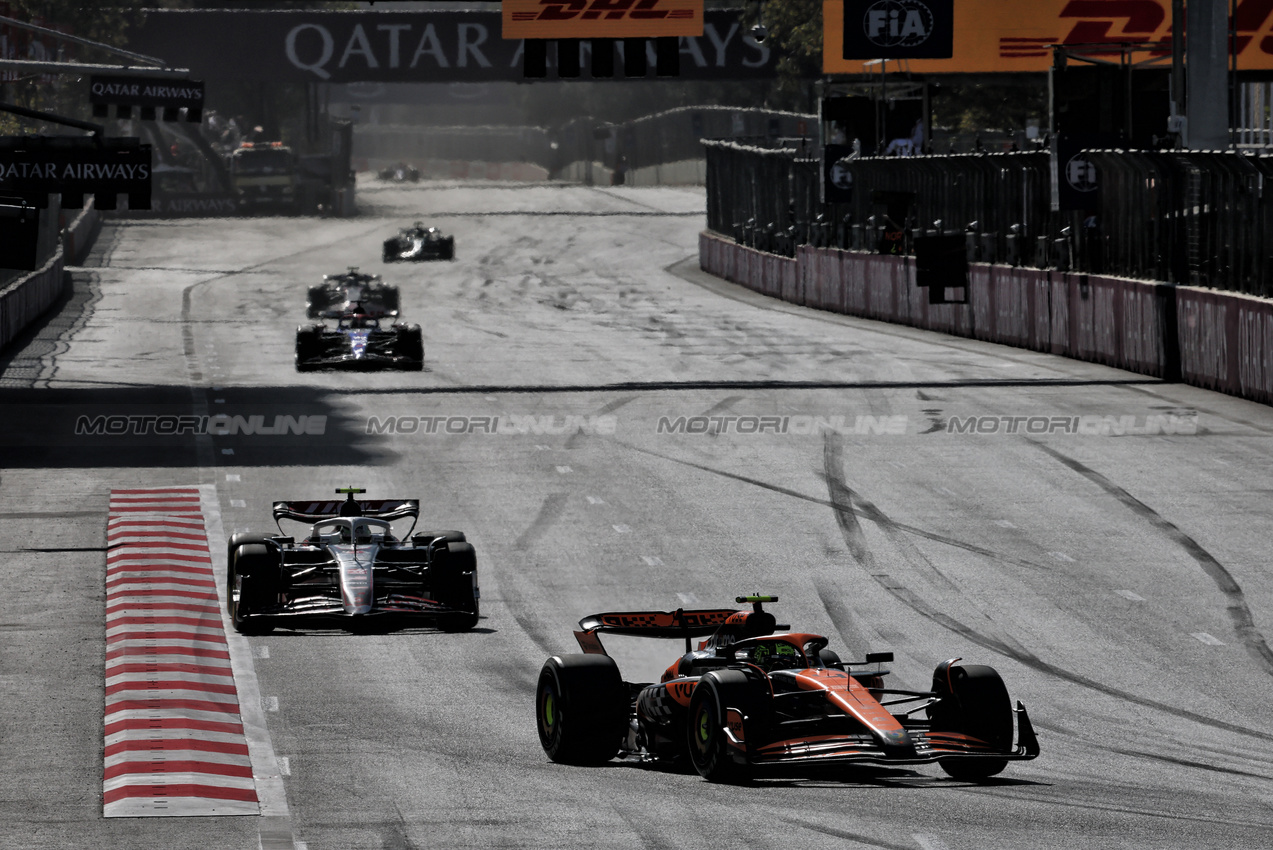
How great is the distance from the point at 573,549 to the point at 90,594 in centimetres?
467

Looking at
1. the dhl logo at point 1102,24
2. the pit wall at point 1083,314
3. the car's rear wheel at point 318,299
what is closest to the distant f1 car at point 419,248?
the pit wall at point 1083,314

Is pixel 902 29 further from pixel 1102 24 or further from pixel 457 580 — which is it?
pixel 457 580

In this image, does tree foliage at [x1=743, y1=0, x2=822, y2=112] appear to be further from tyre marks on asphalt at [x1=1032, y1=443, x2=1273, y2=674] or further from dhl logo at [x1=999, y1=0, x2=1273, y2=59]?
tyre marks on asphalt at [x1=1032, y1=443, x2=1273, y2=674]

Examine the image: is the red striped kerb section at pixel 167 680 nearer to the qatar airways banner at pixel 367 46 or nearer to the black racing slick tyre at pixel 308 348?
the black racing slick tyre at pixel 308 348

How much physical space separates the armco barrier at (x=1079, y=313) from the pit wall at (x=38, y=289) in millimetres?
18519

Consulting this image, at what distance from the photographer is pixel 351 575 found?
15.6 meters

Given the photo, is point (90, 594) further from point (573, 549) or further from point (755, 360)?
point (755, 360)

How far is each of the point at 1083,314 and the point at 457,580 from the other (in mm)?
20408

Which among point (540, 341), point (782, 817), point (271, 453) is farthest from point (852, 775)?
point (540, 341)

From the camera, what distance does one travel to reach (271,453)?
25391 millimetres

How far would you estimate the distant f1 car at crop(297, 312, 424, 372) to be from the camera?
111 feet

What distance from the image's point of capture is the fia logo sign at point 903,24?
5022 centimetres

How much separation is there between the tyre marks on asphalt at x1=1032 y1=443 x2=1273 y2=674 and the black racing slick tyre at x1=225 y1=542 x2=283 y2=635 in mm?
7458

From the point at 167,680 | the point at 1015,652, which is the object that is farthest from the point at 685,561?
the point at 167,680
